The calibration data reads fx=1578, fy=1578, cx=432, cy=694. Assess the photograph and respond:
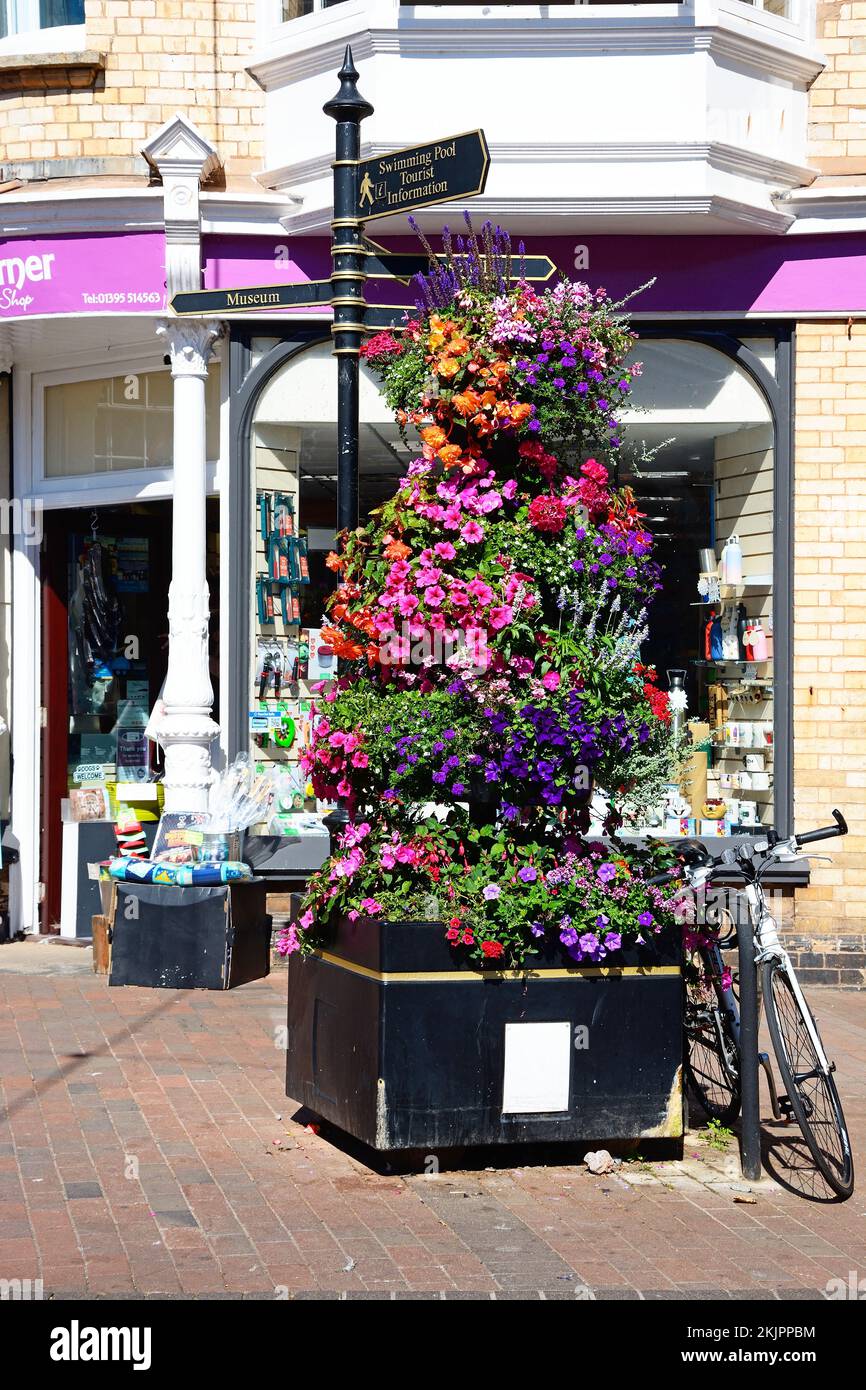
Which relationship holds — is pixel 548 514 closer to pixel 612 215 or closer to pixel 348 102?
pixel 348 102

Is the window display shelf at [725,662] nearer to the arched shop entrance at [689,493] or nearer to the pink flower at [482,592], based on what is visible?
the arched shop entrance at [689,493]

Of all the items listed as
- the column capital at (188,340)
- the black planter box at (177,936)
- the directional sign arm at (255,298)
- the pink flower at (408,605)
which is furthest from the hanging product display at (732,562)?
the pink flower at (408,605)

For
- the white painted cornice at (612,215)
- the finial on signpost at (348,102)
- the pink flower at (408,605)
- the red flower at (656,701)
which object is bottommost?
the red flower at (656,701)

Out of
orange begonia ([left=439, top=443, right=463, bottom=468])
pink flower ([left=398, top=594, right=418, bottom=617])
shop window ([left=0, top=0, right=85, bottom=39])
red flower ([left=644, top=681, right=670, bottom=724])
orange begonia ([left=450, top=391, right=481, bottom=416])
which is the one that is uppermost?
shop window ([left=0, top=0, right=85, bottom=39])

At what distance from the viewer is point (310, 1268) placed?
451 centimetres

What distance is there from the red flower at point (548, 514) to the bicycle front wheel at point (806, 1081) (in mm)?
1711

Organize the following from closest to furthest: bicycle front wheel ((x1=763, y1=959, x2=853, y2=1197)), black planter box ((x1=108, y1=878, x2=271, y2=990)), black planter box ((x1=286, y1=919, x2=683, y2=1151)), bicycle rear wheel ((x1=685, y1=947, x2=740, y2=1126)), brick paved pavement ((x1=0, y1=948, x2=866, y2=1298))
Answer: brick paved pavement ((x1=0, y1=948, x2=866, y2=1298)), bicycle front wheel ((x1=763, y1=959, x2=853, y2=1197)), black planter box ((x1=286, y1=919, x2=683, y2=1151)), bicycle rear wheel ((x1=685, y1=947, x2=740, y2=1126)), black planter box ((x1=108, y1=878, x2=271, y2=990))

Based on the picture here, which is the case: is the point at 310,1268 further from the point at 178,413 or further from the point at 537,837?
the point at 178,413

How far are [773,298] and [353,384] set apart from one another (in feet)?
Answer: 13.9

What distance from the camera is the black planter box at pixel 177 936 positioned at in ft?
28.4

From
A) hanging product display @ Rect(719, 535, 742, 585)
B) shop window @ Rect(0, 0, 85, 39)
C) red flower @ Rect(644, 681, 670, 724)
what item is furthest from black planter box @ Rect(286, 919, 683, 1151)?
shop window @ Rect(0, 0, 85, 39)

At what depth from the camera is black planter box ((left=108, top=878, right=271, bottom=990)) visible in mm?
8656

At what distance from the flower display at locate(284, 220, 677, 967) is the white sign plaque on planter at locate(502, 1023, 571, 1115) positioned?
0.27m

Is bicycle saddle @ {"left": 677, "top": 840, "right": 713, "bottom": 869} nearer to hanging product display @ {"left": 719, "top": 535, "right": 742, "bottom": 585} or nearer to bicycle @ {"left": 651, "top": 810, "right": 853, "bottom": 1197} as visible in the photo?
bicycle @ {"left": 651, "top": 810, "right": 853, "bottom": 1197}
